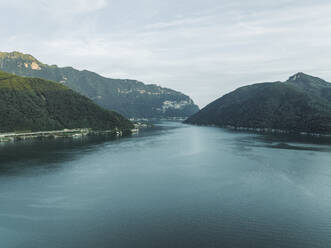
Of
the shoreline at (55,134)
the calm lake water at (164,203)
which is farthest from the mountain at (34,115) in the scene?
the calm lake water at (164,203)

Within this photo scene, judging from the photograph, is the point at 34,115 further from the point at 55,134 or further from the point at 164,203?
the point at 164,203

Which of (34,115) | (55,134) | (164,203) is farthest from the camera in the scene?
(34,115)

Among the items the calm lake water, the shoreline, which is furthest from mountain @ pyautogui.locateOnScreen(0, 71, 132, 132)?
the calm lake water

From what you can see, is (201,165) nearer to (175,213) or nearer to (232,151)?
(232,151)

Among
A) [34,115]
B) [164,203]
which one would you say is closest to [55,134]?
[34,115]

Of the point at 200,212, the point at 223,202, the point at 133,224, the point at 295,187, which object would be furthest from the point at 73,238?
the point at 295,187

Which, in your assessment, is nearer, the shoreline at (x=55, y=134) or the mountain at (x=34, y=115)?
the shoreline at (x=55, y=134)

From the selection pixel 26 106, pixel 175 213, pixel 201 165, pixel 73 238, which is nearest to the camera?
pixel 73 238

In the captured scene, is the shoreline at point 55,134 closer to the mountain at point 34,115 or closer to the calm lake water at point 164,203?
the mountain at point 34,115
